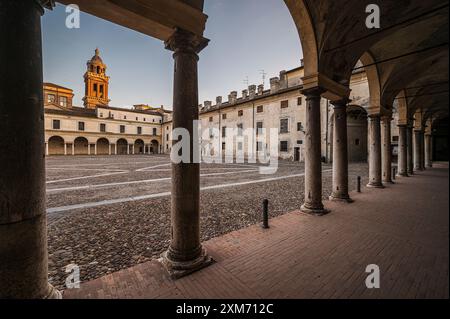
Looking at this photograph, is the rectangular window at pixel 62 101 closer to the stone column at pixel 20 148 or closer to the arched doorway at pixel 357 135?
the arched doorway at pixel 357 135

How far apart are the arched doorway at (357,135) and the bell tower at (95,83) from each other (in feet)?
186

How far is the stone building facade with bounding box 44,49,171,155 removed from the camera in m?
42.7

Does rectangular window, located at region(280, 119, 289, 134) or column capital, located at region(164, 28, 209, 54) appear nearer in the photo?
column capital, located at region(164, 28, 209, 54)

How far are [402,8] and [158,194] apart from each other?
9265 mm

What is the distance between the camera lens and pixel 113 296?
2.65m

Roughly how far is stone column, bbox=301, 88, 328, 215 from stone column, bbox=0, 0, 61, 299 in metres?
5.59

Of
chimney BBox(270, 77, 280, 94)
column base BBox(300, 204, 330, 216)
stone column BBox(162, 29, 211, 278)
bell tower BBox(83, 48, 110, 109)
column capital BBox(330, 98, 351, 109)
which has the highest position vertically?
bell tower BBox(83, 48, 110, 109)

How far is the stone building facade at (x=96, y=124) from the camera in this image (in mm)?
42656

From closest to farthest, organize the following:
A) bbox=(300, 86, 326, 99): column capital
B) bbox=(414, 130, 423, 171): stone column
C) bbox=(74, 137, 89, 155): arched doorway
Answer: bbox=(300, 86, 326, 99): column capital
bbox=(414, 130, 423, 171): stone column
bbox=(74, 137, 89, 155): arched doorway

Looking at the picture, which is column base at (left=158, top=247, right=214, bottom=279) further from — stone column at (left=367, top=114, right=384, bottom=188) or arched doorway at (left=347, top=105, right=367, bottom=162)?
arched doorway at (left=347, top=105, right=367, bottom=162)

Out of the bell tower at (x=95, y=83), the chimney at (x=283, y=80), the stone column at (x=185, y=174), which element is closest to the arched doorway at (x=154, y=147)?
the bell tower at (x=95, y=83)

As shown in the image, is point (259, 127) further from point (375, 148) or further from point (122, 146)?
point (122, 146)

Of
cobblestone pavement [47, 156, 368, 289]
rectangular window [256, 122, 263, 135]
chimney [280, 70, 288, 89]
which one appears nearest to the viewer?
cobblestone pavement [47, 156, 368, 289]

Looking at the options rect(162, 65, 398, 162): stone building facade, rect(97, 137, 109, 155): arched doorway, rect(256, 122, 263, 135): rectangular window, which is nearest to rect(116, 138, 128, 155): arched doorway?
rect(97, 137, 109, 155): arched doorway
